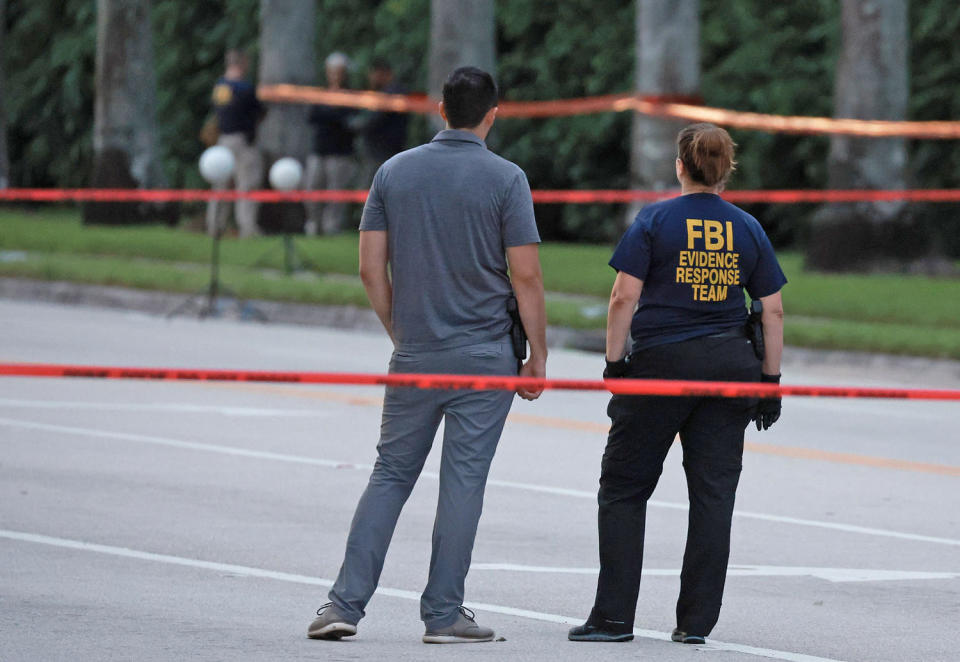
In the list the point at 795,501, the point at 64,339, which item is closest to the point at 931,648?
the point at 795,501

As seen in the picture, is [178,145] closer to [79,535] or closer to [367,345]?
[367,345]

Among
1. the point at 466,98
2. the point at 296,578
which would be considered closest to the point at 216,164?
the point at 296,578

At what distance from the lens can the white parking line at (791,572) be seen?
28.8ft

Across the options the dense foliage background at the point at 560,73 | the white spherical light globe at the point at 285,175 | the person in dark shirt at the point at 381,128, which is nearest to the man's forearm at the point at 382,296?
the white spherical light globe at the point at 285,175

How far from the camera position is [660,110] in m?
21.4

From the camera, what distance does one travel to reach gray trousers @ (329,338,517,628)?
23.6 feet

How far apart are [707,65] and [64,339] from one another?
14.0 metres

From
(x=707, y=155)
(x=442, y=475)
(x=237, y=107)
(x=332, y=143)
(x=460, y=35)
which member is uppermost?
(x=460, y=35)

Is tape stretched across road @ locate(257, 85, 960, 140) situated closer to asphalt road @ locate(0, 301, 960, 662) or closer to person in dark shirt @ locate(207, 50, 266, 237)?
person in dark shirt @ locate(207, 50, 266, 237)

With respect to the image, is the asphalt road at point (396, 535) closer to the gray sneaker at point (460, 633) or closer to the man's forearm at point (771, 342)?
the gray sneaker at point (460, 633)

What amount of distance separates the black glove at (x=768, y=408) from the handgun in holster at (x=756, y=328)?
77mm

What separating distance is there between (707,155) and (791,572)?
220cm

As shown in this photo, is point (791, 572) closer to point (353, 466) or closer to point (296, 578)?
point (296, 578)

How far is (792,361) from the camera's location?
57.1 feet
